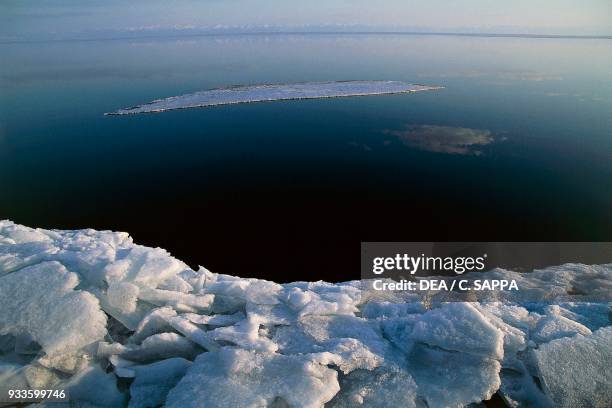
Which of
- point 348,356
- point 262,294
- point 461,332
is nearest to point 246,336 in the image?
point 262,294

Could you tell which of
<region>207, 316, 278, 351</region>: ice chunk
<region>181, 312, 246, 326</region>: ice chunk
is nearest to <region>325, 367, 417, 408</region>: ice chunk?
<region>207, 316, 278, 351</region>: ice chunk

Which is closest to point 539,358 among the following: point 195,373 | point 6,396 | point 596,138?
point 195,373

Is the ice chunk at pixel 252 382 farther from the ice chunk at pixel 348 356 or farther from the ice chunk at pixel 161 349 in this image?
the ice chunk at pixel 161 349

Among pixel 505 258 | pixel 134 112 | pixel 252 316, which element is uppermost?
pixel 134 112

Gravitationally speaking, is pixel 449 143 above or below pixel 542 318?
above

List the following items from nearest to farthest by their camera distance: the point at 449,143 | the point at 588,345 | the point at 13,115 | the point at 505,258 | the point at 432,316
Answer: the point at 588,345 < the point at 432,316 < the point at 505,258 < the point at 449,143 < the point at 13,115

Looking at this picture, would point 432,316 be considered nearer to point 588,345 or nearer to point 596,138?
point 588,345

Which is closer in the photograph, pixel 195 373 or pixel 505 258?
pixel 195 373
